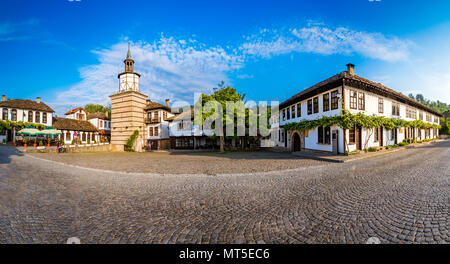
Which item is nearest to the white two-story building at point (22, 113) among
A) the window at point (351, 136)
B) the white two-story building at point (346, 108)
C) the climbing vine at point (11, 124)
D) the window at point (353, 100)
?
the climbing vine at point (11, 124)

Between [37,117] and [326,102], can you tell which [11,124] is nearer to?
[37,117]

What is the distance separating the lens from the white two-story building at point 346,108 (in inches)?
642

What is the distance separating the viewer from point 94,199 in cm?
523

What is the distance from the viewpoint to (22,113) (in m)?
31.8

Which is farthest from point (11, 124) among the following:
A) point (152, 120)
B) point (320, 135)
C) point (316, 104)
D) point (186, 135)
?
point (320, 135)

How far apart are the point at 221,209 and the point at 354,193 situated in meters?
4.19

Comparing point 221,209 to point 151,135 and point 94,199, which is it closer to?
point 94,199

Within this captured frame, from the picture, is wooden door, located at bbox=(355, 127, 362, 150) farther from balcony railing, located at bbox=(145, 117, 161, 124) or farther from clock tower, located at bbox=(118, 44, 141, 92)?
clock tower, located at bbox=(118, 44, 141, 92)

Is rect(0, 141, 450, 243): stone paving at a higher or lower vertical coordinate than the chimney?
lower

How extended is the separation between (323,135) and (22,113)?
48060 millimetres

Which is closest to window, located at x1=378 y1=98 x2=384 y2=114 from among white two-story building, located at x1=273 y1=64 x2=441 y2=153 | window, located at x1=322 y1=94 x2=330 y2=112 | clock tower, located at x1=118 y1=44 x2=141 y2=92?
white two-story building, located at x1=273 y1=64 x2=441 y2=153

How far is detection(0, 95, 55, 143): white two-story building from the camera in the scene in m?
30.0

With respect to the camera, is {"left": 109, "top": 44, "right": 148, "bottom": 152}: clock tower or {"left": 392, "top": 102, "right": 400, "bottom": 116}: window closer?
{"left": 392, "top": 102, "right": 400, "bottom": 116}: window
